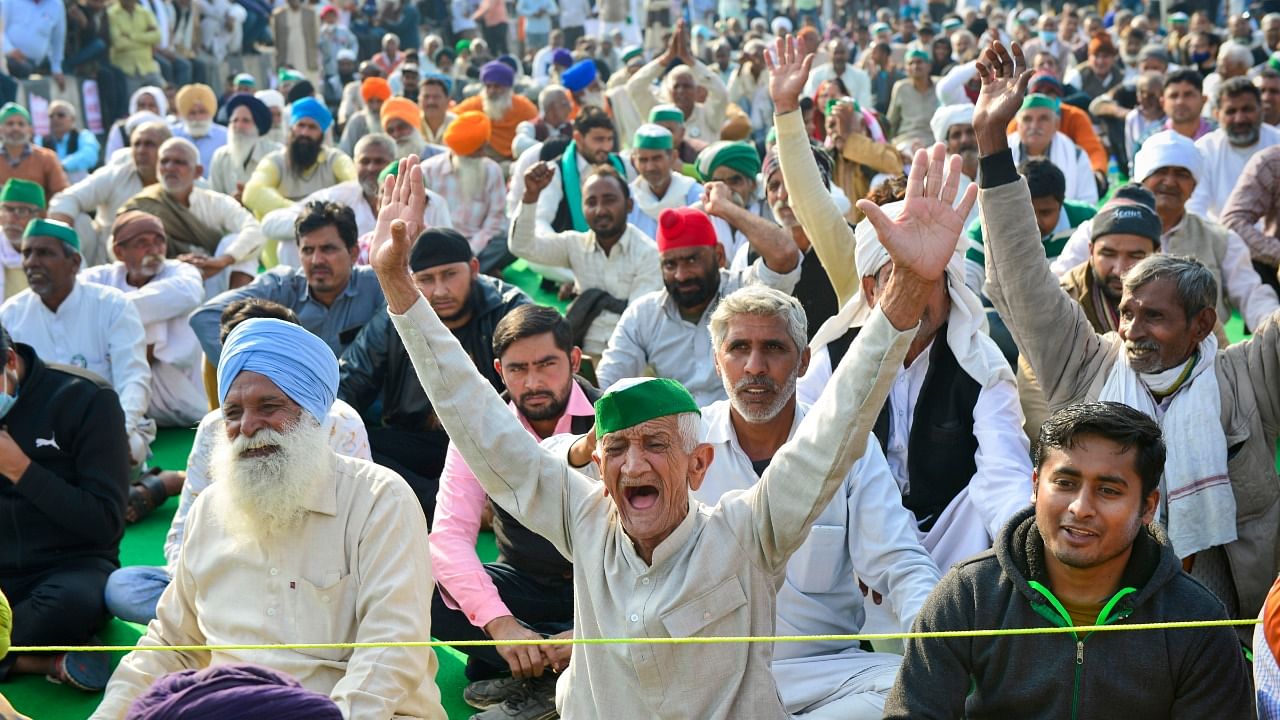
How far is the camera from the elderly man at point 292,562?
315 centimetres

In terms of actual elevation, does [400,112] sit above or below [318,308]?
above

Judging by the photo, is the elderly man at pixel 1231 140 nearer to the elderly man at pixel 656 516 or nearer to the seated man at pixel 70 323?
the seated man at pixel 70 323

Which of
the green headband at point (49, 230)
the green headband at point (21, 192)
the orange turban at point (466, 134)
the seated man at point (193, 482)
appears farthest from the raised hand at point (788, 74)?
the orange turban at point (466, 134)

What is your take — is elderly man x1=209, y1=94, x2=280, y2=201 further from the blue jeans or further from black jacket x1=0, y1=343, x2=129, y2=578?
the blue jeans

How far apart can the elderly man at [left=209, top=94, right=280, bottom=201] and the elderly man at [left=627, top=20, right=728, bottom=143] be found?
307cm

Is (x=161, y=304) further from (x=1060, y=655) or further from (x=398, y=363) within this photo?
(x=1060, y=655)

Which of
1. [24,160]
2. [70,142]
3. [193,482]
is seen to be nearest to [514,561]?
[193,482]

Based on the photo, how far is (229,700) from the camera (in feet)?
5.74

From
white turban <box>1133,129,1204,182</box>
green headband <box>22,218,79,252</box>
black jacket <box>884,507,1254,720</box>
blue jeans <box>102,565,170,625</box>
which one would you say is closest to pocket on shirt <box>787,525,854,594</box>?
black jacket <box>884,507,1254,720</box>

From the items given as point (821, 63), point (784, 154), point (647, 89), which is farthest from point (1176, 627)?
point (821, 63)

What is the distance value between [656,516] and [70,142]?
37.0 ft

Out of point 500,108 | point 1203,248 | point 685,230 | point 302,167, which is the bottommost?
point 1203,248

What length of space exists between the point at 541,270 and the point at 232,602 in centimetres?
604

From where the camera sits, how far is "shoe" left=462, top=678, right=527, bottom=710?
13.8ft
